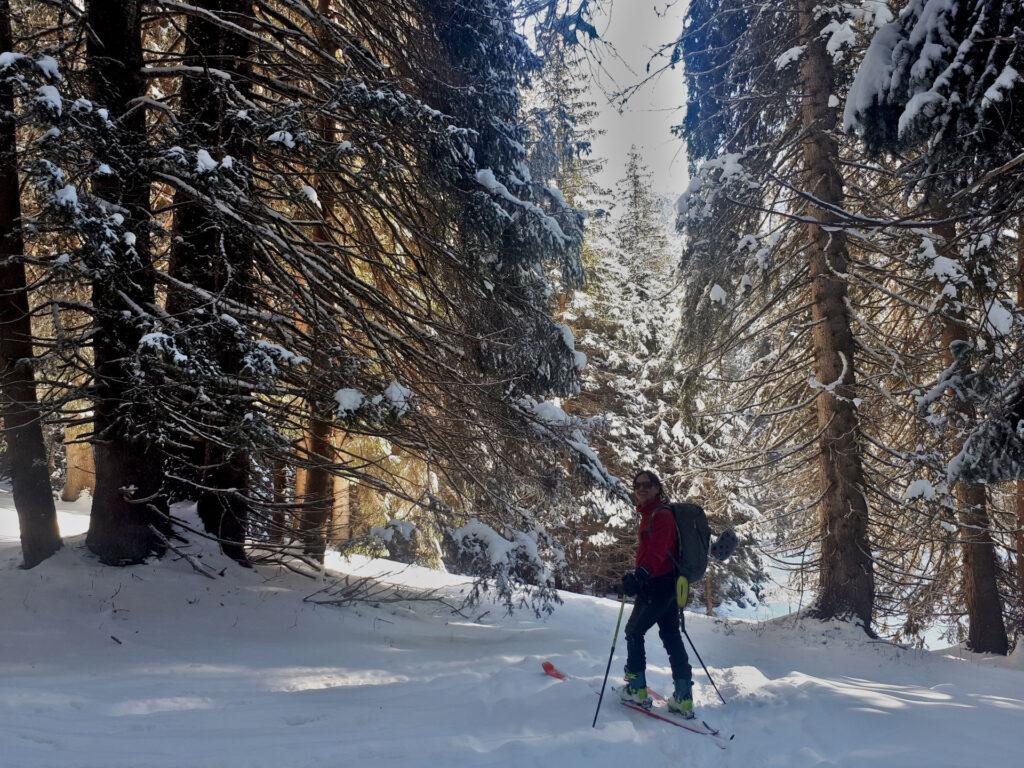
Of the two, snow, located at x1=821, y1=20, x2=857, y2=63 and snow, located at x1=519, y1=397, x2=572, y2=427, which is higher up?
snow, located at x1=821, y1=20, x2=857, y2=63

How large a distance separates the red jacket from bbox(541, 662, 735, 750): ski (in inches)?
43.0

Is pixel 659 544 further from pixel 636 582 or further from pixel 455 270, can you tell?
pixel 455 270

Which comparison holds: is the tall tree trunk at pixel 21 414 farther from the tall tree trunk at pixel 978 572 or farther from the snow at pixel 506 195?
the tall tree trunk at pixel 978 572

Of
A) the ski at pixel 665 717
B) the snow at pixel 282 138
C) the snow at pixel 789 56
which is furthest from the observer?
the snow at pixel 789 56

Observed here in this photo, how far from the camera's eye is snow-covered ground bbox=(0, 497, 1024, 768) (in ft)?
13.4

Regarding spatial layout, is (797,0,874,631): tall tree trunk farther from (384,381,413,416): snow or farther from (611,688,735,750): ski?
(384,381,413,416): snow

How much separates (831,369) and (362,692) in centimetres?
749

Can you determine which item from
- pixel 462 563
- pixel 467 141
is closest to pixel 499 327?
pixel 467 141

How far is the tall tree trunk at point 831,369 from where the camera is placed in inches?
344

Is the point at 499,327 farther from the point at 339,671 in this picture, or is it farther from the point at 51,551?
the point at 51,551

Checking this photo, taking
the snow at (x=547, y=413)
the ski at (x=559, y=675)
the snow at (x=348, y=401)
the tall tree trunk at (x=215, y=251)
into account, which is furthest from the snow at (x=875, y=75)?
the tall tree trunk at (x=215, y=251)

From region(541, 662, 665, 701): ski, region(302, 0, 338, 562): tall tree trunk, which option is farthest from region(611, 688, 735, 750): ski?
region(302, 0, 338, 562): tall tree trunk

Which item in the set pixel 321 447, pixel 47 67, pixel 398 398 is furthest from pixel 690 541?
pixel 47 67

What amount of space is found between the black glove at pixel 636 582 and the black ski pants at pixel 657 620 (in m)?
0.08
